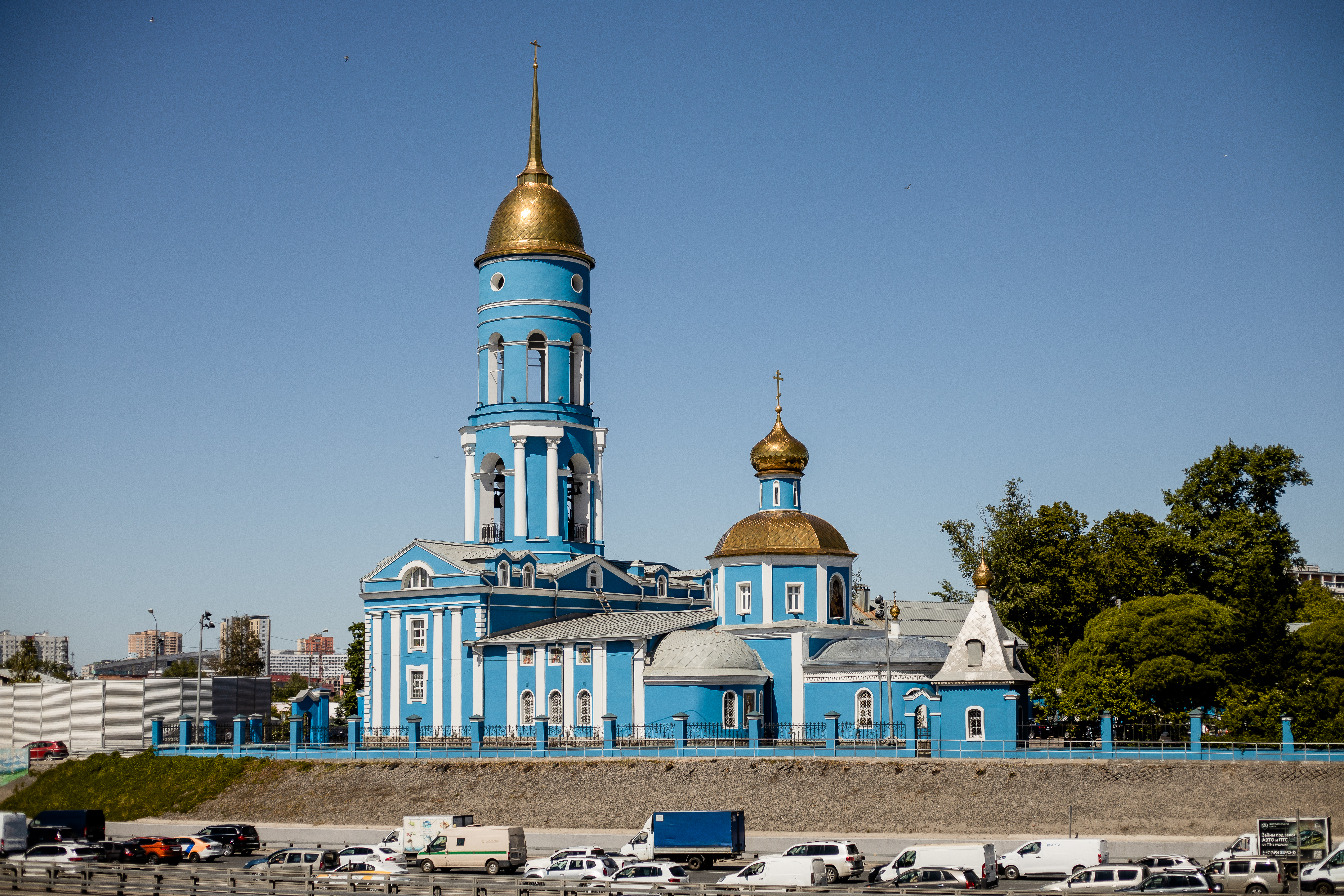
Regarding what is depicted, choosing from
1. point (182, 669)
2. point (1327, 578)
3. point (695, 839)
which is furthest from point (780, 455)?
point (1327, 578)

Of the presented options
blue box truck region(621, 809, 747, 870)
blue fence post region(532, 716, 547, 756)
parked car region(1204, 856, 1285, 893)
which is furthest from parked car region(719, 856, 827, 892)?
blue fence post region(532, 716, 547, 756)

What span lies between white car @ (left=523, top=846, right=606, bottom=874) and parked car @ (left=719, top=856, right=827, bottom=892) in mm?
3763

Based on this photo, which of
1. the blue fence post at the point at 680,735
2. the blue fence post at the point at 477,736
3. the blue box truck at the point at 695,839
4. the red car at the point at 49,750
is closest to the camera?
the blue box truck at the point at 695,839

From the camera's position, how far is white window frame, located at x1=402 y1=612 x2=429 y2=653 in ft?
182

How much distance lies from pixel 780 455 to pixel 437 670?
1410cm

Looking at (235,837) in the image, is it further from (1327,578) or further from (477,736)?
(1327,578)

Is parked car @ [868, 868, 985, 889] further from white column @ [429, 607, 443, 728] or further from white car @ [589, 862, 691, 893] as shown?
white column @ [429, 607, 443, 728]

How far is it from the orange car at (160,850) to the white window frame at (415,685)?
14655mm

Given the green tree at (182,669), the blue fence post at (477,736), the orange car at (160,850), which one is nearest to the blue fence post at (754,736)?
the blue fence post at (477,736)

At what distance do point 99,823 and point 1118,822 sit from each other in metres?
27.3

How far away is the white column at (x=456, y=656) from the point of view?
53969 mm

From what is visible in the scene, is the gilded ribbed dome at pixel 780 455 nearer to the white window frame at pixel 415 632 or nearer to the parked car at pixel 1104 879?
the white window frame at pixel 415 632

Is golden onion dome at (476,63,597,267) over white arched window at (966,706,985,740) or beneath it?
over

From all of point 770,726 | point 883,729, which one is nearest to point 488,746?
point 770,726
